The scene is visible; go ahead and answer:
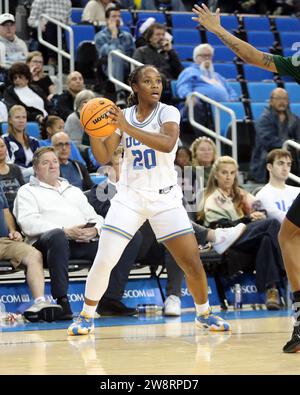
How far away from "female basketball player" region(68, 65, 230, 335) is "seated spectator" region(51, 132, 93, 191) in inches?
121

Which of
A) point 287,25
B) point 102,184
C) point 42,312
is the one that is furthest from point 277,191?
point 287,25

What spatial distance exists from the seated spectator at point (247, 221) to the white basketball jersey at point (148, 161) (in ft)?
10.3

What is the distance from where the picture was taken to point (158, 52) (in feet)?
49.1

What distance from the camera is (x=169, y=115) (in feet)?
26.0

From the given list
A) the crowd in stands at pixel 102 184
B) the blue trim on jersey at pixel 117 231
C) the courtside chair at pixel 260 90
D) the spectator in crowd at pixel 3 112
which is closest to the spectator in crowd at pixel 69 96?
the crowd in stands at pixel 102 184

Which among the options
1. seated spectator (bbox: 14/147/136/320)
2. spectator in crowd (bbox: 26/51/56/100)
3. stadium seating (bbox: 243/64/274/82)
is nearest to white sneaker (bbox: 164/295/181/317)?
seated spectator (bbox: 14/147/136/320)

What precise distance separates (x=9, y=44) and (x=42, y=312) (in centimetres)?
596

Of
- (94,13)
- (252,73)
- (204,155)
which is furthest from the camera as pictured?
(252,73)

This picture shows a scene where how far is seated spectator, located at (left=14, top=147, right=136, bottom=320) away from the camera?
981 cm

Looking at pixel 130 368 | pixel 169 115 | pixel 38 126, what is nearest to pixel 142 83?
pixel 169 115

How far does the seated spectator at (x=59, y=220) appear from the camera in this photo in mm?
9812

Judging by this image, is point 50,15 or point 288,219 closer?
point 288,219

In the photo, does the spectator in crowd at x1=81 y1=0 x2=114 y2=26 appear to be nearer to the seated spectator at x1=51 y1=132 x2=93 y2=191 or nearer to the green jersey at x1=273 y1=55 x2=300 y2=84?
the seated spectator at x1=51 y1=132 x2=93 y2=191

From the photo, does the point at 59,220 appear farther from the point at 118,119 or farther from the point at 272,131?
the point at 272,131
